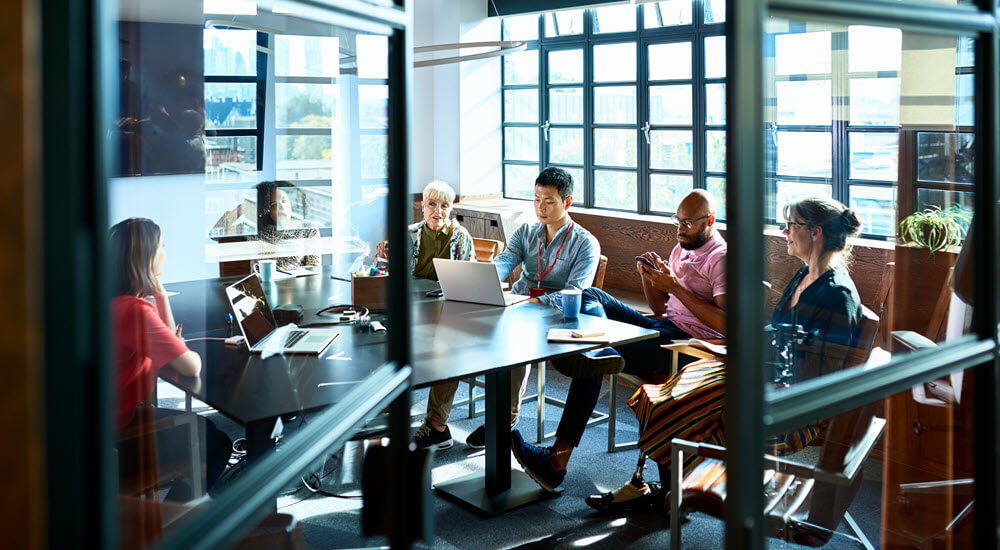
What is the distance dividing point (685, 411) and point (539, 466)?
2.57 ft

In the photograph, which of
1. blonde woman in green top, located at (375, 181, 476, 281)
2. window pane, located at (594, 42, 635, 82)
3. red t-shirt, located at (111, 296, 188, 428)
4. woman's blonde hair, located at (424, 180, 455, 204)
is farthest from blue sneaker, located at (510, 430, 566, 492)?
window pane, located at (594, 42, 635, 82)

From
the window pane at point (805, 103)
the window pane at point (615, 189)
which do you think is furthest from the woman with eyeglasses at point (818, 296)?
the window pane at point (615, 189)

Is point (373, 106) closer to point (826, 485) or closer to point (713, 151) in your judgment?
point (826, 485)

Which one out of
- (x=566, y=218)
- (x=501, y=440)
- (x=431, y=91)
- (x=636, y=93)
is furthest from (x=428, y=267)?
(x=431, y=91)

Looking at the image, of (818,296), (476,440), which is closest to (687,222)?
(476,440)

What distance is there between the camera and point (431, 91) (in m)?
8.24

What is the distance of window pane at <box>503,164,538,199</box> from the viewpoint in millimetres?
8320

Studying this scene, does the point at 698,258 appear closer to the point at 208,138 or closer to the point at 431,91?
the point at 208,138

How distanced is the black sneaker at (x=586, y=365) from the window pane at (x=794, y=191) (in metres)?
2.63

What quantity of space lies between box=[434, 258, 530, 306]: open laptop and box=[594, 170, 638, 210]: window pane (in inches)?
126

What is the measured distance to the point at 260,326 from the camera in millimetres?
1691

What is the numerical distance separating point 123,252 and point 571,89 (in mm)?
7167

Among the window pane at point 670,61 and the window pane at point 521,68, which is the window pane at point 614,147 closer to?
the window pane at point 670,61

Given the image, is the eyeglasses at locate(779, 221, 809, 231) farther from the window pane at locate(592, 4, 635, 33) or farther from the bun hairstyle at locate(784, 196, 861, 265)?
the window pane at locate(592, 4, 635, 33)
